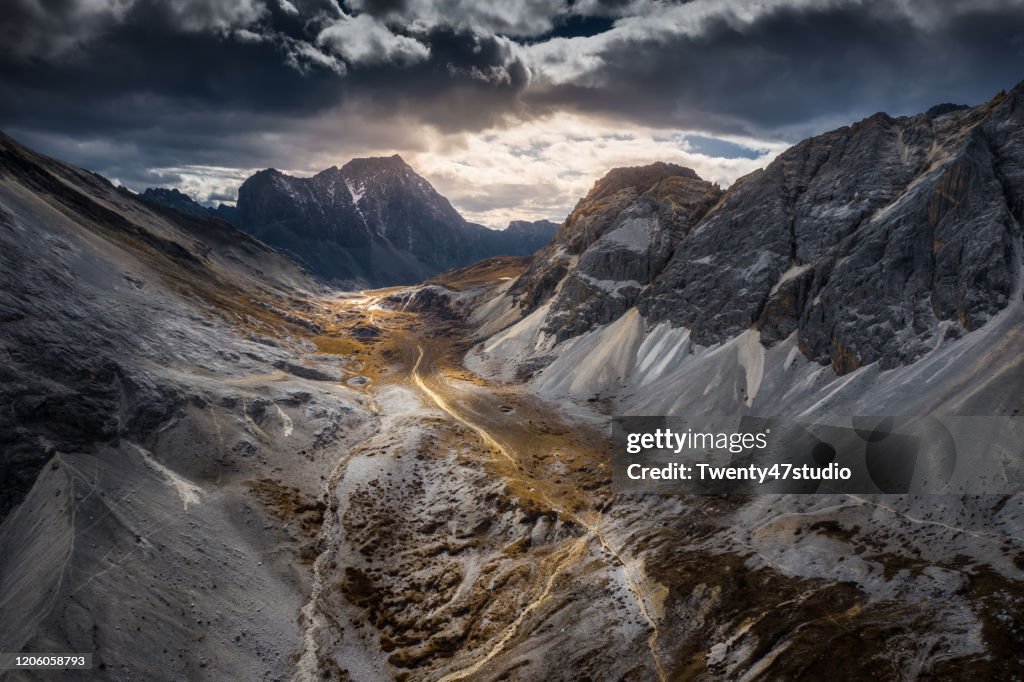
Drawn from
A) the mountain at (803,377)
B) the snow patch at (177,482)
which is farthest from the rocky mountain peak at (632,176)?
the snow patch at (177,482)

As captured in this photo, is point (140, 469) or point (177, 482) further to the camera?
point (177, 482)

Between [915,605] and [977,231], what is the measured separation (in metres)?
52.4

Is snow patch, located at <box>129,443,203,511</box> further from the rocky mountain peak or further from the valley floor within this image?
the rocky mountain peak

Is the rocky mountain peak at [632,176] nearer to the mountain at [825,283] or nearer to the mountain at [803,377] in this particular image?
the mountain at [803,377]

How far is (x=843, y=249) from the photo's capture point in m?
73.5

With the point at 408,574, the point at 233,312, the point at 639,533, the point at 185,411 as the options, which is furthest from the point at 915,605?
the point at 233,312

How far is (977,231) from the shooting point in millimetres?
60281

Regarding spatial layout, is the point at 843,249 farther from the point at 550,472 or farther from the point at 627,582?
the point at 627,582

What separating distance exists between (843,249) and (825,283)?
18.6 ft

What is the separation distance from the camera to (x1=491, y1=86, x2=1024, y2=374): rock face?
198ft

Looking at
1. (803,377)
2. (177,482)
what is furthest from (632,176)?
(177,482)

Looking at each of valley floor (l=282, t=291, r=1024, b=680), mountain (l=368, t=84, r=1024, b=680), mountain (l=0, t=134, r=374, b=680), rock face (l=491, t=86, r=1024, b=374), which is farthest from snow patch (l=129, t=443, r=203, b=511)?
rock face (l=491, t=86, r=1024, b=374)

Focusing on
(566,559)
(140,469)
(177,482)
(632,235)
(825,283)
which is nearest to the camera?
(566,559)

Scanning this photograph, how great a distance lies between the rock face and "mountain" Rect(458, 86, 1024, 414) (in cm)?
24
